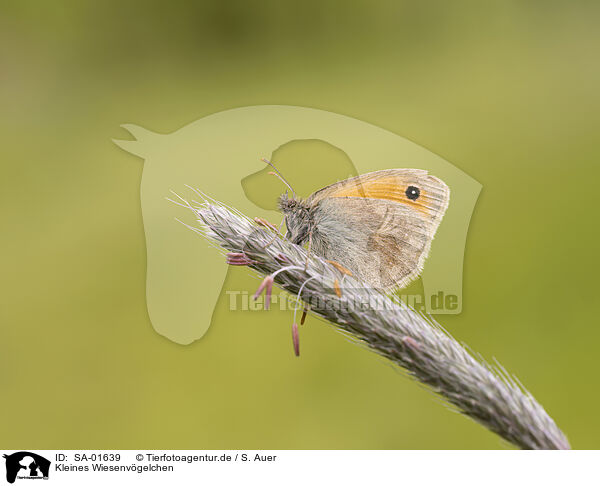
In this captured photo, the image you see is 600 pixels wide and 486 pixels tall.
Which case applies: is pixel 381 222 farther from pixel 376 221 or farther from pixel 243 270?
pixel 243 270

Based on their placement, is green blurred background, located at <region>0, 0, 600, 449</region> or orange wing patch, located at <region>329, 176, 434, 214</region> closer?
orange wing patch, located at <region>329, 176, 434, 214</region>

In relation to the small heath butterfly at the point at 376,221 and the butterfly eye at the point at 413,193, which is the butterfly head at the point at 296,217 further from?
the butterfly eye at the point at 413,193
